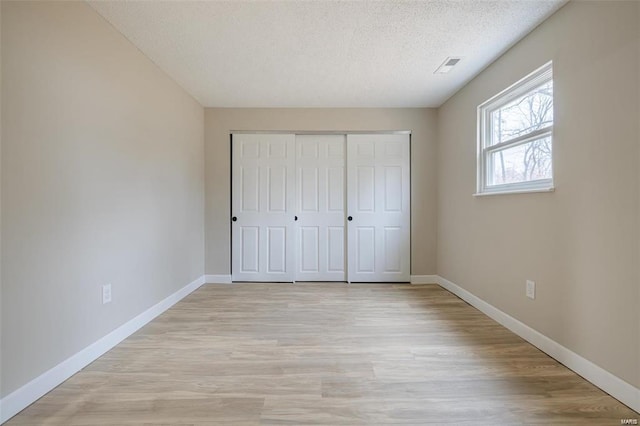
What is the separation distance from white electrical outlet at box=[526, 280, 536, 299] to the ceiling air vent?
200 cm

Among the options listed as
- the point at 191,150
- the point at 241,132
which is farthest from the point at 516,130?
the point at 191,150

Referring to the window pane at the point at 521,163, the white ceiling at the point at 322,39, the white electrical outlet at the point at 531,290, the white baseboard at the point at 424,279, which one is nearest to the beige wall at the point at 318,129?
the white baseboard at the point at 424,279

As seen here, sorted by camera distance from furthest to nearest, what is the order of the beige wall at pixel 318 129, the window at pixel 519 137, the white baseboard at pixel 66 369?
the beige wall at pixel 318 129
the window at pixel 519 137
the white baseboard at pixel 66 369

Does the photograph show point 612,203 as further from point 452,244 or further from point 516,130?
point 452,244

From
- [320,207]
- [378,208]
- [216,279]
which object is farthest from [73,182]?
[378,208]

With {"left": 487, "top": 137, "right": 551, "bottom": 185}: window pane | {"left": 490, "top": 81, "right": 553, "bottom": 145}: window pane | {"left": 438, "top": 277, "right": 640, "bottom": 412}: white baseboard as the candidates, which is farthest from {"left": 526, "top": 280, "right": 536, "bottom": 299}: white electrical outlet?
{"left": 490, "top": 81, "right": 553, "bottom": 145}: window pane

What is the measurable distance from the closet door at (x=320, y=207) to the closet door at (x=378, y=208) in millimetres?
143

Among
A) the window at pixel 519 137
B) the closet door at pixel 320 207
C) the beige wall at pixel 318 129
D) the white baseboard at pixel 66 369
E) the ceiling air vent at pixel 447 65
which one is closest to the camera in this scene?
the white baseboard at pixel 66 369

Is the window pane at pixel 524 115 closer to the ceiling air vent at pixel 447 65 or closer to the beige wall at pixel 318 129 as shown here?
the ceiling air vent at pixel 447 65

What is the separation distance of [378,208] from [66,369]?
3.42 metres

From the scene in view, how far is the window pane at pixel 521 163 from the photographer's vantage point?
2.16 m

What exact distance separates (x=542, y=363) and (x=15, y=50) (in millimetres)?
3496

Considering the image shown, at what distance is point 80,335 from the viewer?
1.85 m

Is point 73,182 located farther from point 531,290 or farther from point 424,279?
point 424,279
